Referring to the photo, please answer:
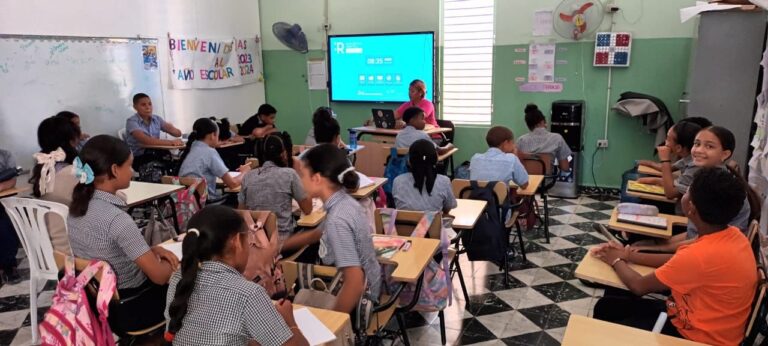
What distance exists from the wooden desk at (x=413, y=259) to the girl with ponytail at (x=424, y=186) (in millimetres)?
547

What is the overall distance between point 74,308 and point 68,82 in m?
4.11

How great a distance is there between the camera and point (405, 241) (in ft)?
9.04

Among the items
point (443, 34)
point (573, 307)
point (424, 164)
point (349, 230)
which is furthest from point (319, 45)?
point (349, 230)

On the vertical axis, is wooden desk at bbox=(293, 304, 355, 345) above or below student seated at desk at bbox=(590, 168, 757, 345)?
below

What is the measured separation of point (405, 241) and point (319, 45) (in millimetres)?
5705

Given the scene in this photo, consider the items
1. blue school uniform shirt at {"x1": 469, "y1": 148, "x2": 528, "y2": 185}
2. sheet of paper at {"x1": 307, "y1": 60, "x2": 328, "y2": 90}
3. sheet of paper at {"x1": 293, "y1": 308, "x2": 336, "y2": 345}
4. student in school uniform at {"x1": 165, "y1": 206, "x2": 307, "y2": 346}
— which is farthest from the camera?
sheet of paper at {"x1": 307, "y1": 60, "x2": 328, "y2": 90}

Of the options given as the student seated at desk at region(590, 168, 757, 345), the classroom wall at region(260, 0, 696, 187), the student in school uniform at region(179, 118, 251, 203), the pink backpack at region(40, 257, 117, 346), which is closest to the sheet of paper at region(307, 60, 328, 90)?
the classroom wall at region(260, 0, 696, 187)

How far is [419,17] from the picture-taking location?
721cm

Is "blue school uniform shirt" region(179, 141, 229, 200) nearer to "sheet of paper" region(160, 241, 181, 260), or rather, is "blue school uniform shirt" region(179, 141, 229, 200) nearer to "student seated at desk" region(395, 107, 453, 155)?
"sheet of paper" region(160, 241, 181, 260)

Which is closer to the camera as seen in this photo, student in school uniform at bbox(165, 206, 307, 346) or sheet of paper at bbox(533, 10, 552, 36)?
student in school uniform at bbox(165, 206, 307, 346)

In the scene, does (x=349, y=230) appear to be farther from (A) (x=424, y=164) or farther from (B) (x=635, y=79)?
(B) (x=635, y=79)

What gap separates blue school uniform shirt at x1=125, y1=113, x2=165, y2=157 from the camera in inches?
233

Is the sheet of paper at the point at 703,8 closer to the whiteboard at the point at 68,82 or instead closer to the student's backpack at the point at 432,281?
the student's backpack at the point at 432,281

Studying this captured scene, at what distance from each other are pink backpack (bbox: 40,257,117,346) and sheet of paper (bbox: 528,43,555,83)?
18.5ft
